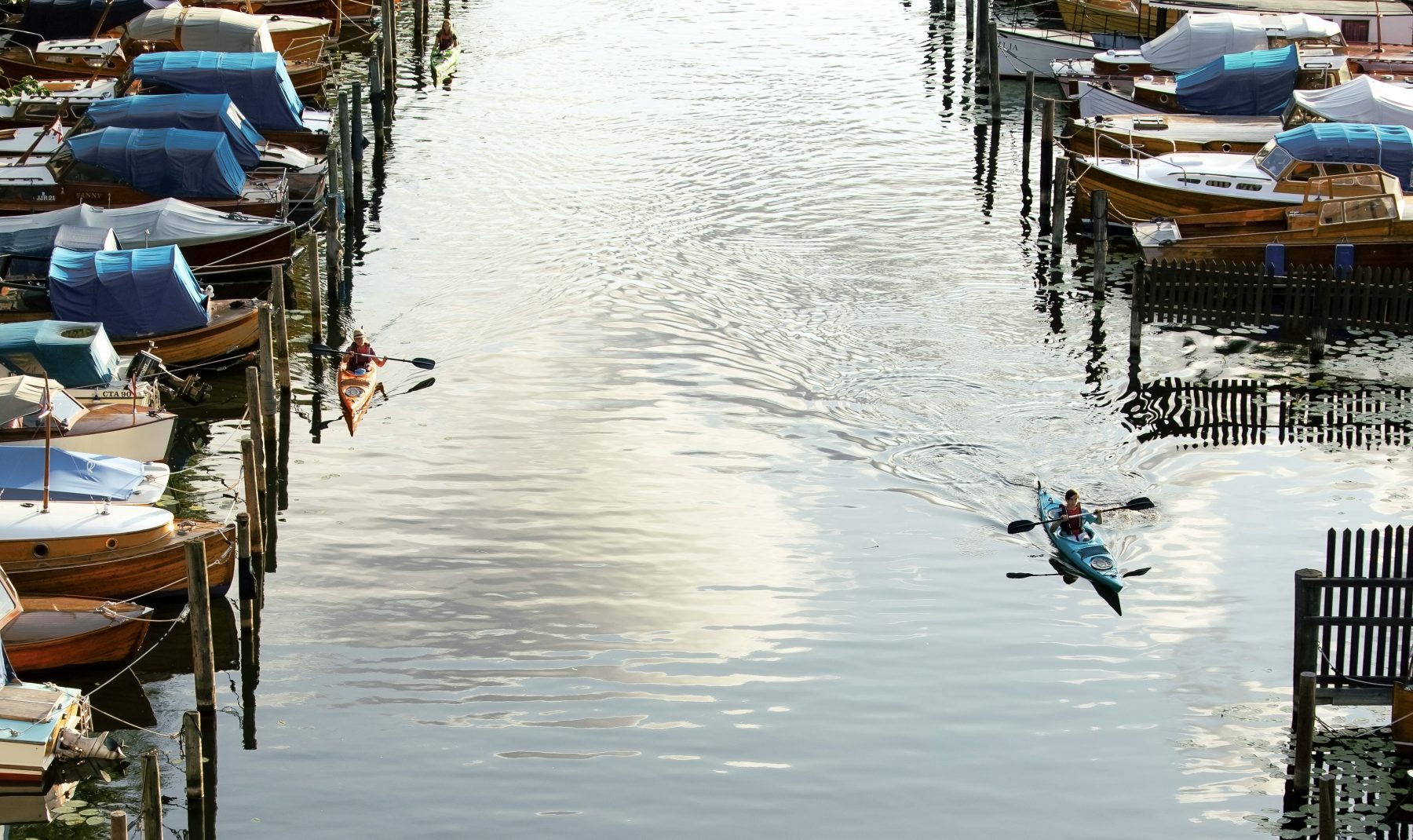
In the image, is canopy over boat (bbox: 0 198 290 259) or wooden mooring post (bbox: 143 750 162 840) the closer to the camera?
wooden mooring post (bbox: 143 750 162 840)

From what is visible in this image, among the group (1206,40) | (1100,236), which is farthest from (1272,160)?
(1206,40)

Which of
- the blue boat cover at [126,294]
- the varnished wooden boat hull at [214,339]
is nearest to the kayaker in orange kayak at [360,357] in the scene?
the varnished wooden boat hull at [214,339]

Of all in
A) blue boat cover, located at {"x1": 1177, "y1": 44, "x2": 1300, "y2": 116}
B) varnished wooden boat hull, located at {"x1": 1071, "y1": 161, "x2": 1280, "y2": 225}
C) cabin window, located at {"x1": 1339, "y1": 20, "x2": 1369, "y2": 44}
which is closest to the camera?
varnished wooden boat hull, located at {"x1": 1071, "y1": 161, "x2": 1280, "y2": 225}

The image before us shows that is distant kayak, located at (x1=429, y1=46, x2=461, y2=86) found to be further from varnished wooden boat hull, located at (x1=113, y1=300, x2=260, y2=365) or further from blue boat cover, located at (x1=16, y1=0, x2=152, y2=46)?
varnished wooden boat hull, located at (x1=113, y1=300, x2=260, y2=365)

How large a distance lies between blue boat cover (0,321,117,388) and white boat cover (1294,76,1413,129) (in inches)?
1191

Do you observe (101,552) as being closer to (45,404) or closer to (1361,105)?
(45,404)

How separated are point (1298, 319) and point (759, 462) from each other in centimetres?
1269

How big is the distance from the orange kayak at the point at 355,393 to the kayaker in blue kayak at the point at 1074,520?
1461cm

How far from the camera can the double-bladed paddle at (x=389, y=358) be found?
126 ft

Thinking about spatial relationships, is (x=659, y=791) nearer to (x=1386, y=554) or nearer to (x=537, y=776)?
(x=537, y=776)

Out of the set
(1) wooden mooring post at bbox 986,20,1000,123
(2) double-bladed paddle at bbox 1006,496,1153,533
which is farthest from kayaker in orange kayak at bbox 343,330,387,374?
(1) wooden mooring post at bbox 986,20,1000,123

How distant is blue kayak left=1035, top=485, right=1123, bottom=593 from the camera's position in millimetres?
29594

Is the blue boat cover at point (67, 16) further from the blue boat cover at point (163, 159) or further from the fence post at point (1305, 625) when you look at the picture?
the fence post at point (1305, 625)

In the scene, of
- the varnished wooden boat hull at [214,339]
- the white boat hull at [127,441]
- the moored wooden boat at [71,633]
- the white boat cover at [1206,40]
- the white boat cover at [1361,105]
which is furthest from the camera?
the white boat cover at [1206,40]
